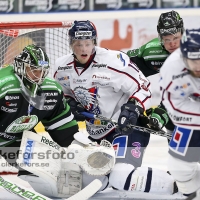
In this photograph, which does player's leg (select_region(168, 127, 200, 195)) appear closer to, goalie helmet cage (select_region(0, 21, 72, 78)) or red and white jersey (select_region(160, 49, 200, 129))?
red and white jersey (select_region(160, 49, 200, 129))

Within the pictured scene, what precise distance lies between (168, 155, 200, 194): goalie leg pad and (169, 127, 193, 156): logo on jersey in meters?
0.05

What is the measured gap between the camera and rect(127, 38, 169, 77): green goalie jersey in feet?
15.0

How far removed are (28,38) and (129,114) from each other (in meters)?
1.38

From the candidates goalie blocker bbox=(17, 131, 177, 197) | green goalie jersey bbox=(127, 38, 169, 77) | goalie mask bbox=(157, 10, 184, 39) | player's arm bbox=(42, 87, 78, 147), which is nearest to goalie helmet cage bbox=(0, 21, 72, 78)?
green goalie jersey bbox=(127, 38, 169, 77)

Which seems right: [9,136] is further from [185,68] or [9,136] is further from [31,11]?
[31,11]

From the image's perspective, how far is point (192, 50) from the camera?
9.93 ft

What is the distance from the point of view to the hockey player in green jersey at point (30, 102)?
12.4ft

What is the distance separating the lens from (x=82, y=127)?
5617mm

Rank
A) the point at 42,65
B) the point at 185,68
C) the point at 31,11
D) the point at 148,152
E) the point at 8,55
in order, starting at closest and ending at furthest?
the point at 185,68
the point at 42,65
the point at 8,55
the point at 148,152
the point at 31,11

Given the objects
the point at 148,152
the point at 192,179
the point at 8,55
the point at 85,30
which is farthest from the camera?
the point at 148,152

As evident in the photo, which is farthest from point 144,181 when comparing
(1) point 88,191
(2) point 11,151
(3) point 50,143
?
(2) point 11,151

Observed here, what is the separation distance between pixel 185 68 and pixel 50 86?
1016 millimetres

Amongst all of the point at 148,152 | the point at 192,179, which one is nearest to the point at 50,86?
the point at 192,179

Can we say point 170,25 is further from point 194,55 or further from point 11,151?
point 194,55
